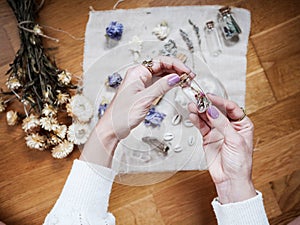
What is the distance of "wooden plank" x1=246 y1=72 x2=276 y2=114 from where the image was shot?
91cm

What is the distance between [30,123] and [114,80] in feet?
0.61

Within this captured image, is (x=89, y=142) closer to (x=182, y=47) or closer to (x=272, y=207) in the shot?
(x=182, y=47)

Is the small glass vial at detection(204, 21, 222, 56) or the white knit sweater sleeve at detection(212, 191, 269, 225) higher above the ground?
the small glass vial at detection(204, 21, 222, 56)

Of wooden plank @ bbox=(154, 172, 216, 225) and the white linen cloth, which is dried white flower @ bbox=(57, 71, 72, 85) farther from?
wooden plank @ bbox=(154, 172, 216, 225)

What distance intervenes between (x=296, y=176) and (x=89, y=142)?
0.44 metres

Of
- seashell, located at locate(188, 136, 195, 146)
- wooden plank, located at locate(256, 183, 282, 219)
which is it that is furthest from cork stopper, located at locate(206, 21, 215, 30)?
wooden plank, located at locate(256, 183, 282, 219)

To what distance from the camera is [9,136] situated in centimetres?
90

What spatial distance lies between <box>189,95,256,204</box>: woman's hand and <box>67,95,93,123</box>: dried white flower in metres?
0.22

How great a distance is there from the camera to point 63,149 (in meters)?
0.87

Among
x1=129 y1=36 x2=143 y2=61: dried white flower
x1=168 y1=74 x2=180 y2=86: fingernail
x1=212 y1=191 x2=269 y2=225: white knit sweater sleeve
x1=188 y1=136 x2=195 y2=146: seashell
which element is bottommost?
x1=212 y1=191 x2=269 y2=225: white knit sweater sleeve

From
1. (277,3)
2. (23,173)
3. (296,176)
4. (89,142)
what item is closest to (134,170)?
(89,142)

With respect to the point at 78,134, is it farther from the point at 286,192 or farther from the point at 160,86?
the point at 286,192

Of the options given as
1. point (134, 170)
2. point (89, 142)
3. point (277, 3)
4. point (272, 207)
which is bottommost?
point (272, 207)

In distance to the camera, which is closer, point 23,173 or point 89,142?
point 89,142
